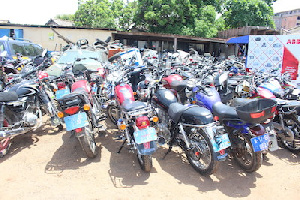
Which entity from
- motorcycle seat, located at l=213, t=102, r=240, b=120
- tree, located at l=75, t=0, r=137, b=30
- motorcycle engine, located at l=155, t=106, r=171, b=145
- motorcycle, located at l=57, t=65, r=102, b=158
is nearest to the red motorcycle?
motorcycle engine, located at l=155, t=106, r=171, b=145

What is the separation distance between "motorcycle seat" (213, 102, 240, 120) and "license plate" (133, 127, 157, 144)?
942 mm

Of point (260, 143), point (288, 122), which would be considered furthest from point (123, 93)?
point (288, 122)

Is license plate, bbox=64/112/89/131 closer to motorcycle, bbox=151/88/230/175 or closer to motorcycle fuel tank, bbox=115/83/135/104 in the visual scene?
motorcycle fuel tank, bbox=115/83/135/104

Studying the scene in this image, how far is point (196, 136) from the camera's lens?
320 cm

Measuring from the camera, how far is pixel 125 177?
10.4ft

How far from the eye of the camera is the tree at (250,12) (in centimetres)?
2256

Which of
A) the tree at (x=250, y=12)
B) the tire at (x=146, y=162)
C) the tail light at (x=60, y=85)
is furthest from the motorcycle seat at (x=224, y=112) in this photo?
the tree at (x=250, y=12)

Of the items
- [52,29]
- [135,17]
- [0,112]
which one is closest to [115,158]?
[0,112]

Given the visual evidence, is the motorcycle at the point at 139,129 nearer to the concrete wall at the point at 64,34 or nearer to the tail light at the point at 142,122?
the tail light at the point at 142,122

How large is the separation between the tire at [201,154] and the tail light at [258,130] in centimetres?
59

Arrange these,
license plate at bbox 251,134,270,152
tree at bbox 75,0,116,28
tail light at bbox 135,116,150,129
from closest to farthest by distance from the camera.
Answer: license plate at bbox 251,134,270,152 < tail light at bbox 135,116,150,129 < tree at bbox 75,0,116,28

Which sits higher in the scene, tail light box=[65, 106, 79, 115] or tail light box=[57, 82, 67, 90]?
tail light box=[57, 82, 67, 90]

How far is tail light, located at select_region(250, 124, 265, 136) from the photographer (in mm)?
2855

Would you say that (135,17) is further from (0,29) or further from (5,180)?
(5,180)
